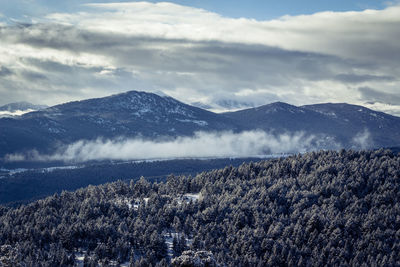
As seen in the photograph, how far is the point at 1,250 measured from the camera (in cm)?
19550

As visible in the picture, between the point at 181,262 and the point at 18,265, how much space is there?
7340cm

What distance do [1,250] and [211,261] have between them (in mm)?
98984

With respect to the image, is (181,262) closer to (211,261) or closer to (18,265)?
(211,261)

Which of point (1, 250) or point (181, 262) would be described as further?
point (1, 250)

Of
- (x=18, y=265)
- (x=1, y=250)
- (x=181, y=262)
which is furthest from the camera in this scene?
(x=1, y=250)

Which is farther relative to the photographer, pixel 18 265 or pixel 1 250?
pixel 1 250

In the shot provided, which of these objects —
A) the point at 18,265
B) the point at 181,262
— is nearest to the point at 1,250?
the point at 18,265

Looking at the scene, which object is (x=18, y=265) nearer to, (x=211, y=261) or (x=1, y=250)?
(x=1, y=250)

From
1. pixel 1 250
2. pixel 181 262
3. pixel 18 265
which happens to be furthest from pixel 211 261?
pixel 1 250

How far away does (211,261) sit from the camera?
15138cm

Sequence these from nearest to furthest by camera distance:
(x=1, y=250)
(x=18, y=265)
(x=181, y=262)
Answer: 1. (x=181, y=262)
2. (x=18, y=265)
3. (x=1, y=250)

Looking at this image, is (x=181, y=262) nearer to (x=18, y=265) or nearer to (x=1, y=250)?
(x=18, y=265)

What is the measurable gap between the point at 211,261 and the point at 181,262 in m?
10.2
